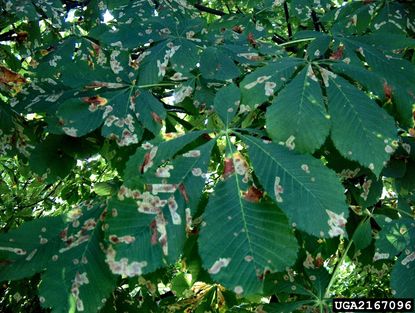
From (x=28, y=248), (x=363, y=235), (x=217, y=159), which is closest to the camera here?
(x=28, y=248)

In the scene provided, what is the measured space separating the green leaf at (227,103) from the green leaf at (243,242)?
245 mm

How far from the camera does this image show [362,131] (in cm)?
87

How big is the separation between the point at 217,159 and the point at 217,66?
2.09 feet

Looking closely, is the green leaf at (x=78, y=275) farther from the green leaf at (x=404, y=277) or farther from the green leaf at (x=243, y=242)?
the green leaf at (x=404, y=277)

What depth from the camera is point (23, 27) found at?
2.46m

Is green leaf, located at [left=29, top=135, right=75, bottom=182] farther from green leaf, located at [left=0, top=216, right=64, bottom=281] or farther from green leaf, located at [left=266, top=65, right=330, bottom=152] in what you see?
green leaf, located at [left=266, top=65, right=330, bottom=152]

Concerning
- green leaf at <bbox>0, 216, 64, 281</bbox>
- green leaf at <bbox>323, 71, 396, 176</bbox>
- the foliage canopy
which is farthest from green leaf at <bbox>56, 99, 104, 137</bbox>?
green leaf at <bbox>323, 71, 396, 176</bbox>

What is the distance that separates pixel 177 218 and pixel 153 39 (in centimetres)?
69

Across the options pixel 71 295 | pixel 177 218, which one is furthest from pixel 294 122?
pixel 71 295

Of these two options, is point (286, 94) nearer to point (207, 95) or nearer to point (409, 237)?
point (207, 95)

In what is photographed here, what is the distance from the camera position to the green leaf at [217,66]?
3.72 ft

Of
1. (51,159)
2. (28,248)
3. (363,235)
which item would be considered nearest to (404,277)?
(363,235)

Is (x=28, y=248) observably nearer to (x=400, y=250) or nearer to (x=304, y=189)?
(x=304, y=189)

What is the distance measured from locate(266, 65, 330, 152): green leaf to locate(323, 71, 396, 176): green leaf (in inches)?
1.4
